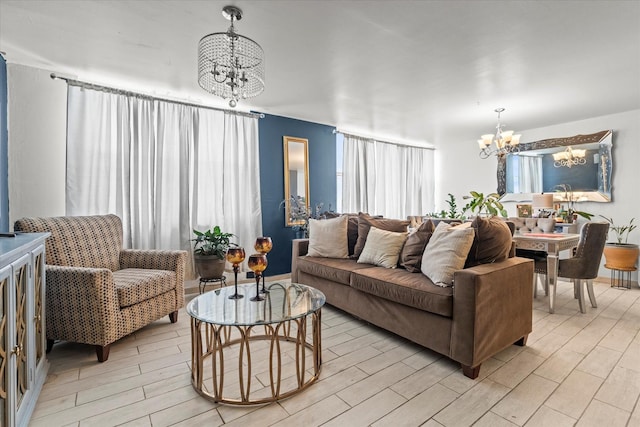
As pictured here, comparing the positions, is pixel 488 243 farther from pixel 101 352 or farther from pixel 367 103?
pixel 101 352

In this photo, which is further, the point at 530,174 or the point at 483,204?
the point at 530,174

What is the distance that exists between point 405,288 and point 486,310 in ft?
1.74

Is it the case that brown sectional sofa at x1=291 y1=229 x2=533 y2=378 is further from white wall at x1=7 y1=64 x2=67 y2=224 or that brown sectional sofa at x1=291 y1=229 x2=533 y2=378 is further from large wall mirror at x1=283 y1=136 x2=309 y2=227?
white wall at x1=7 y1=64 x2=67 y2=224

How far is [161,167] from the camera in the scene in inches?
139

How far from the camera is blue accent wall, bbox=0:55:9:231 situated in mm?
2570

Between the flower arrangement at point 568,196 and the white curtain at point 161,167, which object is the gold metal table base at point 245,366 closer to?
the white curtain at point 161,167

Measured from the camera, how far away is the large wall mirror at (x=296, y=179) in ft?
14.9

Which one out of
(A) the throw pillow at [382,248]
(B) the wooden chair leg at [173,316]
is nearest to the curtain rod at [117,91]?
(B) the wooden chair leg at [173,316]

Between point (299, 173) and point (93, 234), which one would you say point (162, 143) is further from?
point (299, 173)

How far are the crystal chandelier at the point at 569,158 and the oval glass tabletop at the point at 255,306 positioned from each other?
4926mm

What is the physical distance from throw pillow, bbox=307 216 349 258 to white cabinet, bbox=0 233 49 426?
2264 mm

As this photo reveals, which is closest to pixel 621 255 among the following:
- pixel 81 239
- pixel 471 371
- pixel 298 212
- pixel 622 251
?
pixel 622 251

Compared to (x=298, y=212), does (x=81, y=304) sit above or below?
below

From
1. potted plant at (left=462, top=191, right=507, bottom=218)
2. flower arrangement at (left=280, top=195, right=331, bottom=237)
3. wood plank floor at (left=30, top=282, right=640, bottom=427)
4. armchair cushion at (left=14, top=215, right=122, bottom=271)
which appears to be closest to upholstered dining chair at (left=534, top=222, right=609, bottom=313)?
wood plank floor at (left=30, top=282, right=640, bottom=427)
